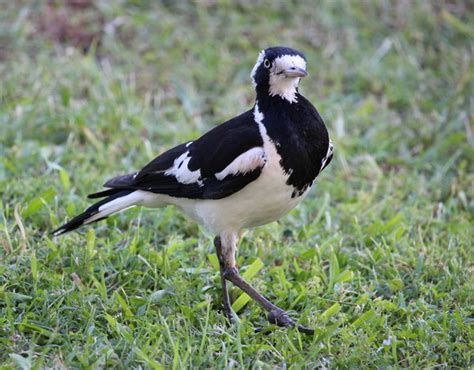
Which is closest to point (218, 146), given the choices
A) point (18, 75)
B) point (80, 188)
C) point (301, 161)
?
point (301, 161)

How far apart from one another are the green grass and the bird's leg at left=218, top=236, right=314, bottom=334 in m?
0.08

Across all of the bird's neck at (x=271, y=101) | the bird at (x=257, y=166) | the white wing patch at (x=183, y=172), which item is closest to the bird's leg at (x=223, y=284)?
the bird at (x=257, y=166)

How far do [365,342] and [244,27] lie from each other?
4.62m

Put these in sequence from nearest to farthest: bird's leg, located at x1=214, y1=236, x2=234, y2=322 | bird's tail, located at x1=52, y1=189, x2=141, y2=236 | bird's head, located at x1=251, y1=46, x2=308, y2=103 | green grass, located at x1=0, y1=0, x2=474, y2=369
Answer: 1. green grass, located at x1=0, y1=0, x2=474, y2=369
2. bird's head, located at x1=251, y1=46, x2=308, y2=103
3. bird's leg, located at x1=214, y1=236, x2=234, y2=322
4. bird's tail, located at x1=52, y1=189, x2=141, y2=236

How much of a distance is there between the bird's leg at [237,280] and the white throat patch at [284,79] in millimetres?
794

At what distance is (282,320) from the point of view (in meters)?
4.12

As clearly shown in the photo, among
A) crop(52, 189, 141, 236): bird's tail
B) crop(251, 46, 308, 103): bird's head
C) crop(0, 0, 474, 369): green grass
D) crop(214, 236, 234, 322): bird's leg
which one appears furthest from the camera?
crop(52, 189, 141, 236): bird's tail

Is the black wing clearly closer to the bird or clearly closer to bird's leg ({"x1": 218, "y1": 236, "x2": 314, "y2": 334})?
the bird

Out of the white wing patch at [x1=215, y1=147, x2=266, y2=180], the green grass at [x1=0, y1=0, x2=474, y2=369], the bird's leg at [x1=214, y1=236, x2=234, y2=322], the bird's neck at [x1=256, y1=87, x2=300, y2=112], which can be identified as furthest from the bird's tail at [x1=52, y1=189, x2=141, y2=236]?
the bird's neck at [x1=256, y1=87, x2=300, y2=112]

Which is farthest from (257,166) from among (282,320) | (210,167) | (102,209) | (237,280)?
(102,209)

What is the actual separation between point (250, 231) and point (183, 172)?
91cm

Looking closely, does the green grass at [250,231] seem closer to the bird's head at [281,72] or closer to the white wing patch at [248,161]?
the white wing patch at [248,161]

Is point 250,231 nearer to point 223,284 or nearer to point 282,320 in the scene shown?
point 223,284

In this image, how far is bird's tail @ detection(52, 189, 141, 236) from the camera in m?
4.55
